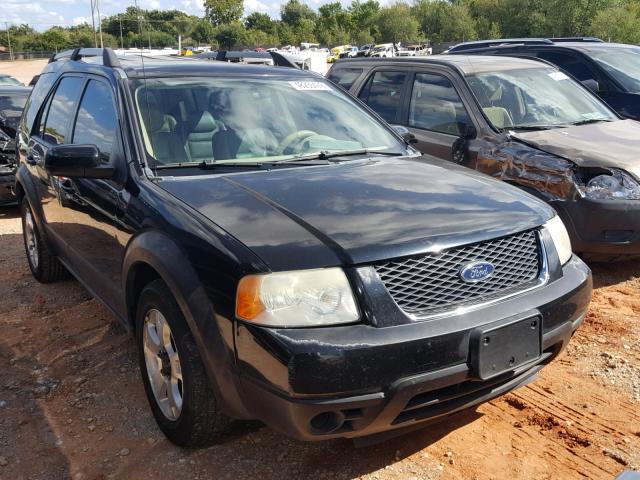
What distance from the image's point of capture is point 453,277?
253cm

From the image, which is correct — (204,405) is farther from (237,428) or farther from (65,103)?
(65,103)

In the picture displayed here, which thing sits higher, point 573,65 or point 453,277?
point 573,65

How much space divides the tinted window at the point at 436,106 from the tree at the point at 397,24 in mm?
81662

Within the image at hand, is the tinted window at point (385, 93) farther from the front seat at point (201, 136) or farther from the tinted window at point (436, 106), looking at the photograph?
the front seat at point (201, 136)

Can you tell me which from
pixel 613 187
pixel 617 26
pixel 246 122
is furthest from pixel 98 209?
pixel 617 26

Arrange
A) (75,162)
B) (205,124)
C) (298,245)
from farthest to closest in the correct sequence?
(205,124)
(75,162)
(298,245)

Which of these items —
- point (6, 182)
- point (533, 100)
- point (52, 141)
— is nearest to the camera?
point (52, 141)

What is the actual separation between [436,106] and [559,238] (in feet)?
11.0

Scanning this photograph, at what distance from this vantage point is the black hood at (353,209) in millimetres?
2447

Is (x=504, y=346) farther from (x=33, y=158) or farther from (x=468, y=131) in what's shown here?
(x=33, y=158)

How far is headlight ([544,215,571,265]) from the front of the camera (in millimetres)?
2967

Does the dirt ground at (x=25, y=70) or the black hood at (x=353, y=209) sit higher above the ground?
the black hood at (x=353, y=209)

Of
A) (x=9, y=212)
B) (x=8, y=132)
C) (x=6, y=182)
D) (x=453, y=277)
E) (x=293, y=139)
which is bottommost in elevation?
(x=9, y=212)

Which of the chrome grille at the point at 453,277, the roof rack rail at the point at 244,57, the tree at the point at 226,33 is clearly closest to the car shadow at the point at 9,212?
the tree at the point at 226,33
